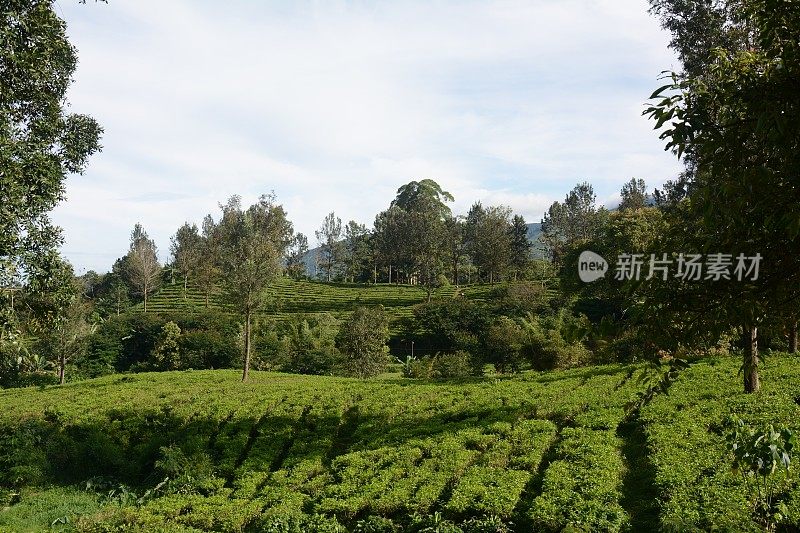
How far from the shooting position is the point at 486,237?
234ft

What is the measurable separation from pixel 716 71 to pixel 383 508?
9.79 m

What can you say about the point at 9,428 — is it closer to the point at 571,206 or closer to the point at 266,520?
the point at 266,520

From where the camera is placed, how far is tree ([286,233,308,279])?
93.4 m

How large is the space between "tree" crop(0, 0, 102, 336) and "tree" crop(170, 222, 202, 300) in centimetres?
6359

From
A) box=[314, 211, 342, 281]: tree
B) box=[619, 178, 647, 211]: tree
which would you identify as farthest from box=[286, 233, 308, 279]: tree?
box=[619, 178, 647, 211]: tree

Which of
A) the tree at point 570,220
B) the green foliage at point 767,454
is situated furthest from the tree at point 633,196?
the green foliage at point 767,454

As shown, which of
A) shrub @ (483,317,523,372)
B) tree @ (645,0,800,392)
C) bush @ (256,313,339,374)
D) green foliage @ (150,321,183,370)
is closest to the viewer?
tree @ (645,0,800,392)

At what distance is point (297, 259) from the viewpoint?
10844 cm

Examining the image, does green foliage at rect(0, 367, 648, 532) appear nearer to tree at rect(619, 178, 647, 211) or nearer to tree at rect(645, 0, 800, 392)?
tree at rect(645, 0, 800, 392)

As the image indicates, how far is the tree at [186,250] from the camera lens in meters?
76.8

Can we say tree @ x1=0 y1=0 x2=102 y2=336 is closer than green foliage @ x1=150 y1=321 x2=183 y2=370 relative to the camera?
Yes

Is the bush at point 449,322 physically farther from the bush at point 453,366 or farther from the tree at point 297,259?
the tree at point 297,259

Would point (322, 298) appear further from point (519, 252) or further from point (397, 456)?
point (397, 456)

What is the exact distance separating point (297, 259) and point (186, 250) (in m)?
31.2
